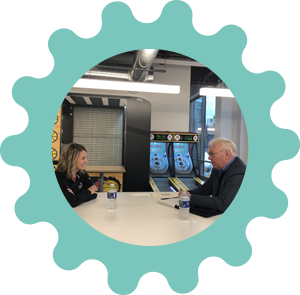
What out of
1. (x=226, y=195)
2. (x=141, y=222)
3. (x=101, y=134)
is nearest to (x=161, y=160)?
(x=101, y=134)

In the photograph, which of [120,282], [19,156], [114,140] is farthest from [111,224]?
[114,140]

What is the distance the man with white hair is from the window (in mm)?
6970

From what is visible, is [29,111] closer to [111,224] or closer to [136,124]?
[111,224]

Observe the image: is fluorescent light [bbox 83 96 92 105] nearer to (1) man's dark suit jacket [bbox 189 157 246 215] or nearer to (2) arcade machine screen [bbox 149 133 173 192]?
(2) arcade machine screen [bbox 149 133 173 192]

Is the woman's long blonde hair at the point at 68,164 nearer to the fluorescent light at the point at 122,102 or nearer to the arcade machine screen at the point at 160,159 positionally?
the fluorescent light at the point at 122,102

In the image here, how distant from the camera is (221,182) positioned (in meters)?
3.07

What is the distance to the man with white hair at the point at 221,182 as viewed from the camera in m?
2.56

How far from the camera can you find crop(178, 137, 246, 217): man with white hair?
2.56 m

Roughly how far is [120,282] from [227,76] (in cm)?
160

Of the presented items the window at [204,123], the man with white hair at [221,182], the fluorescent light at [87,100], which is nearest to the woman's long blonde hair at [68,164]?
the man with white hair at [221,182]

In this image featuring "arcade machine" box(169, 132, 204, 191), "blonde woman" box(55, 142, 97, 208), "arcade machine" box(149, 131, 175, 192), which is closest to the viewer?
"blonde woman" box(55, 142, 97, 208)

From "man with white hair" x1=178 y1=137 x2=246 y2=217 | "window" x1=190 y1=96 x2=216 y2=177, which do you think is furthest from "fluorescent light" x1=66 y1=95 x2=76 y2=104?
"window" x1=190 y1=96 x2=216 y2=177

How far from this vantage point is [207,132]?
36.0 ft

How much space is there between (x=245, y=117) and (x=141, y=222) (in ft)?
4.17
